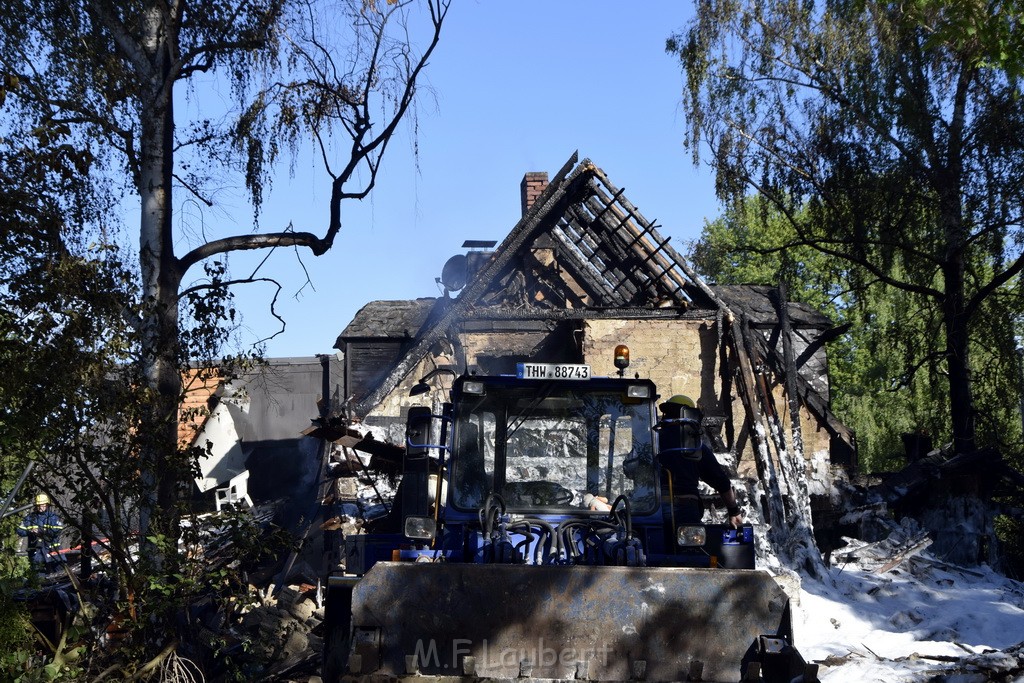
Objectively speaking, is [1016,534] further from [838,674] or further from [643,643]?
[643,643]

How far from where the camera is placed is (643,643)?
611cm

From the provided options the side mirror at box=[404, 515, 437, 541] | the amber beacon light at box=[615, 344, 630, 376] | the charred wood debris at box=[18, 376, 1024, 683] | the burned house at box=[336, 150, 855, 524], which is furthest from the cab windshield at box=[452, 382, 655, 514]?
the burned house at box=[336, 150, 855, 524]

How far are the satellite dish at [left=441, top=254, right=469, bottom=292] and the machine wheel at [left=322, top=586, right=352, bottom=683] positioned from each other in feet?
34.2

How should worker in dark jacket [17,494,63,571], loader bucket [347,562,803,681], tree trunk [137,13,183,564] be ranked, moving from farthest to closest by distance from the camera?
tree trunk [137,13,183,564] → worker in dark jacket [17,494,63,571] → loader bucket [347,562,803,681]

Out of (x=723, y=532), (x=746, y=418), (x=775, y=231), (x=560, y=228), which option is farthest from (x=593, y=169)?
(x=775, y=231)

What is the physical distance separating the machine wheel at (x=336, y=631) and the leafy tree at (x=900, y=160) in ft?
42.4

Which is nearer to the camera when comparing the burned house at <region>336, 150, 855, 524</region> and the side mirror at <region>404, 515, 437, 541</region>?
the side mirror at <region>404, 515, 437, 541</region>

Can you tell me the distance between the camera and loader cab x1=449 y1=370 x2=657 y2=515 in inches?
293

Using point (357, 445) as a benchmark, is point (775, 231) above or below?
above

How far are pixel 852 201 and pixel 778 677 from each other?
14.5 metres

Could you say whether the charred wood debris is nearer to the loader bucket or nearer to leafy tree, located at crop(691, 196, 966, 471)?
leafy tree, located at crop(691, 196, 966, 471)

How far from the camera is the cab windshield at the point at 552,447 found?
24.4 ft

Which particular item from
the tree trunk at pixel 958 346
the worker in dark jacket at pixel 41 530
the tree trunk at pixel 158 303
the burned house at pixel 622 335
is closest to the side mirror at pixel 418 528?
the tree trunk at pixel 158 303

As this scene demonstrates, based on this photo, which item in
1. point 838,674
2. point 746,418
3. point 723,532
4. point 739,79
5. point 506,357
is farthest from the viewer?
point 739,79
